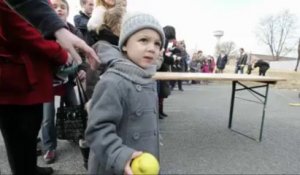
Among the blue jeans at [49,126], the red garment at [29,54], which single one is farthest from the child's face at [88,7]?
the red garment at [29,54]

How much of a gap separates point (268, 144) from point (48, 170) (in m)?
2.71

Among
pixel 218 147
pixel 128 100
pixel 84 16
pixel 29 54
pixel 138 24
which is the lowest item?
pixel 218 147

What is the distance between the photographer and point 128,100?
1.31m

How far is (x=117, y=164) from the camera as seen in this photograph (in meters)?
1.12

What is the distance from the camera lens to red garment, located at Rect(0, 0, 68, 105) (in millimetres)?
1457

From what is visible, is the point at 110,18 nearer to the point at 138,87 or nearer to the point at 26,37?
the point at 26,37

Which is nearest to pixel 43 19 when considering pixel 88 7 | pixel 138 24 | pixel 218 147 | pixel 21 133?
pixel 138 24

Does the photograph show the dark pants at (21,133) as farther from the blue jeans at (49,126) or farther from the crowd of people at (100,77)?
the blue jeans at (49,126)

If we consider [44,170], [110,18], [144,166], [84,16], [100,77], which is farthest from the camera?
[84,16]

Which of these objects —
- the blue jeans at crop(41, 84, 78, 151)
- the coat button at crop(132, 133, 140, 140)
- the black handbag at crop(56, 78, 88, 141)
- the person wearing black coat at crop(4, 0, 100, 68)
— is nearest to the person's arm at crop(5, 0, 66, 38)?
the person wearing black coat at crop(4, 0, 100, 68)

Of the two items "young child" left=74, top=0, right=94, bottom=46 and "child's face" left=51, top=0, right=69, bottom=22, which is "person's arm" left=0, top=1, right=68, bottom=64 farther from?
"young child" left=74, top=0, right=94, bottom=46

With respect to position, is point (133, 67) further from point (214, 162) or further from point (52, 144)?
point (214, 162)

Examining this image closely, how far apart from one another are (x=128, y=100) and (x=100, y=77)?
0.27m

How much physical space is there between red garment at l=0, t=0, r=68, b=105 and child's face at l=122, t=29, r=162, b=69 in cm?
54
